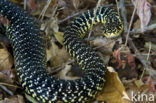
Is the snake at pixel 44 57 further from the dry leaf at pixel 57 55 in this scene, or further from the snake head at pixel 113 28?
the dry leaf at pixel 57 55

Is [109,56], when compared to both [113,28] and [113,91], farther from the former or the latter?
[113,91]

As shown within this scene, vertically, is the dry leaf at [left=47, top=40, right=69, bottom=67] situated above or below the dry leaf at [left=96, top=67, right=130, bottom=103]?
above

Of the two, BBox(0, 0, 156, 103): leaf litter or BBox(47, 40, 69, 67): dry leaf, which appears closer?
BBox(0, 0, 156, 103): leaf litter

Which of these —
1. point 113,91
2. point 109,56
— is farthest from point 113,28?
point 113,91

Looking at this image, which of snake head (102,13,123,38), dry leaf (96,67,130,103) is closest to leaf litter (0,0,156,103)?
dry leaf (96,67,130,103)

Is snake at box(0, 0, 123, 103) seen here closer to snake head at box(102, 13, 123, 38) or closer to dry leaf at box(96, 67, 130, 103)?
snake head at box(102, 13, 123, 38)

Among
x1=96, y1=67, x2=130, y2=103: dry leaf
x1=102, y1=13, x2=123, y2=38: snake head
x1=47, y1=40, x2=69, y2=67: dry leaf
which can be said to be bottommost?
x1=96, y1=67, x2=130, y2=103: dry leaf

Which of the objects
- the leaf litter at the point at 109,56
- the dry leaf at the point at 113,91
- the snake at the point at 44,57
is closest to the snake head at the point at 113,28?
the snake at the point at 44,57
